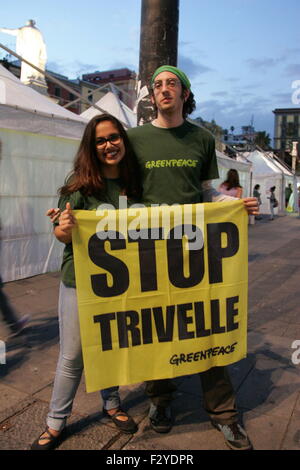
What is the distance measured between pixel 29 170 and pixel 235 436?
5.41 metres

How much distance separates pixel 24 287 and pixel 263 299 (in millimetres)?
3496

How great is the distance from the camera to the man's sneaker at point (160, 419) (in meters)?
2.57

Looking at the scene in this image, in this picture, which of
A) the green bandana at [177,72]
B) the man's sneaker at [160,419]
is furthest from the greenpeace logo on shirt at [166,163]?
the man's sneaker at [160,419]

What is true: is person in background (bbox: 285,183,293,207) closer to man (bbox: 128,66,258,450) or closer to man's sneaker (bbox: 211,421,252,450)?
man (bbox: 128,66,258,450)

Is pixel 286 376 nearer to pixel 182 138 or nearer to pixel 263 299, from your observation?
pixel 182 138

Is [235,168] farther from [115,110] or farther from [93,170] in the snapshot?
[93,170]

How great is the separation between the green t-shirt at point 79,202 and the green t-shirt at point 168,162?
0.62 ft

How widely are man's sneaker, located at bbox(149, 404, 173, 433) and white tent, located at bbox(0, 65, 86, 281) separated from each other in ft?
14.4

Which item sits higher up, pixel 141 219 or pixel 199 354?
pixel 141 219

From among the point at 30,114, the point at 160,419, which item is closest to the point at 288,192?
the point at 30,114

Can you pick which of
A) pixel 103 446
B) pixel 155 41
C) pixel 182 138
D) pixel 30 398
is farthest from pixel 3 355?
pixel 155 41

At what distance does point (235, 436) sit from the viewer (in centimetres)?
240

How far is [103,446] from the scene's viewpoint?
7.91 feet

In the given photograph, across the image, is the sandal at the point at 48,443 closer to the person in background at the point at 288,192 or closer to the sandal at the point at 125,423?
the sandal at the point at 125,423
